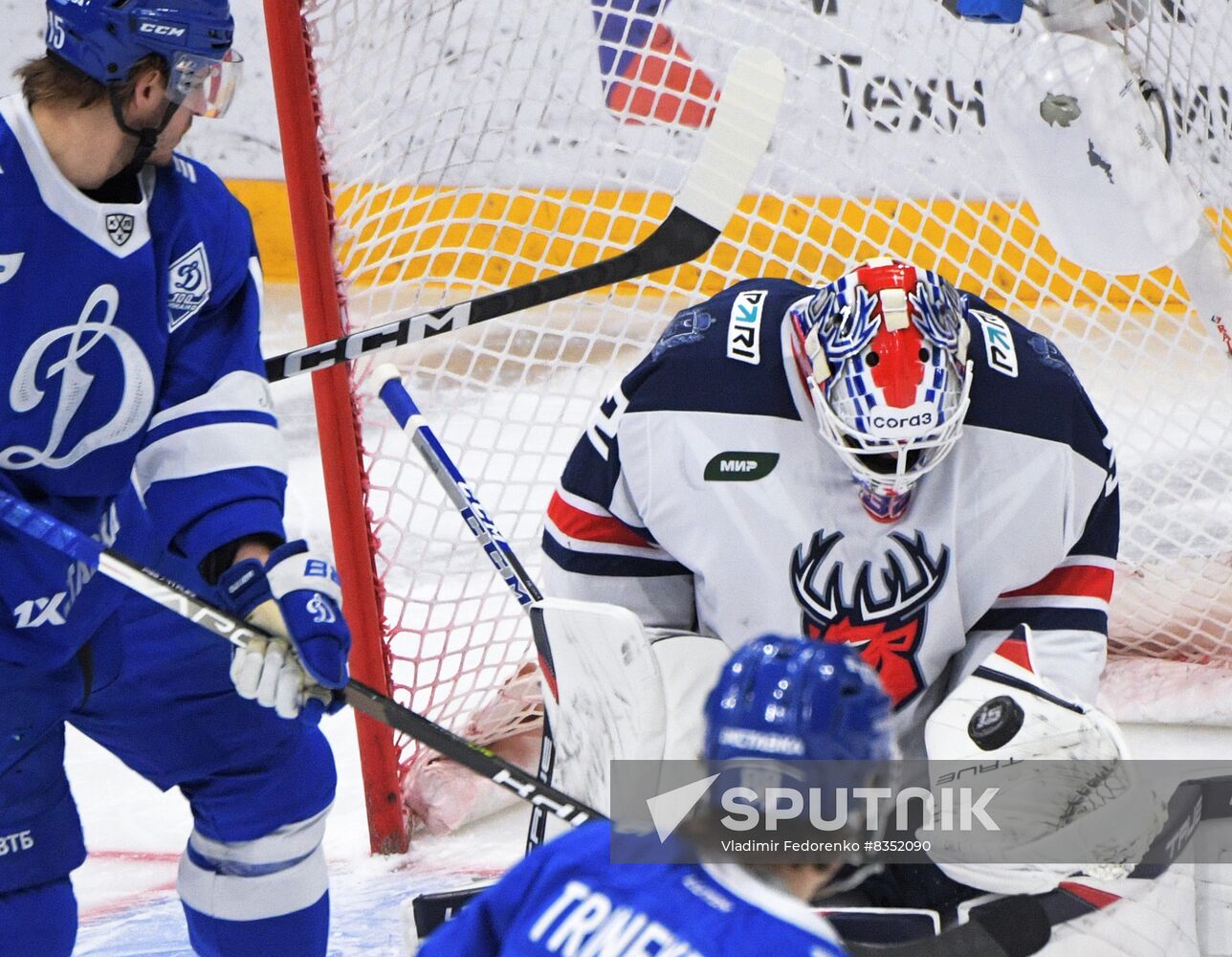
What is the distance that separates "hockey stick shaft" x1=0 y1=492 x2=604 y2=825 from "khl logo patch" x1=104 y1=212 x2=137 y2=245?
280 millimetres

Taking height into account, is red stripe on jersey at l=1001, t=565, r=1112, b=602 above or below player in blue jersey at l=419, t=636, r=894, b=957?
below

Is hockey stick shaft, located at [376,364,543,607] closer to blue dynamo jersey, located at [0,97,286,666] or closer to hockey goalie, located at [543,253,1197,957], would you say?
hockey goalie, located at [543,253,1197,957]

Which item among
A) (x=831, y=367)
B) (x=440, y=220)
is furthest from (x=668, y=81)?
(x=831, y=367)

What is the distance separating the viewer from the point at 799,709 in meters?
1.13

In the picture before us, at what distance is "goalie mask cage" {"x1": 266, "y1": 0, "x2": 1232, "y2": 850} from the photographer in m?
2.56

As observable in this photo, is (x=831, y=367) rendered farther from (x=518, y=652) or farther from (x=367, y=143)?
(x=518, y=652)

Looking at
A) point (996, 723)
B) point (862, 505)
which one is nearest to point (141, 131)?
point (862, 505)

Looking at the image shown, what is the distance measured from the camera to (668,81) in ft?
9.41

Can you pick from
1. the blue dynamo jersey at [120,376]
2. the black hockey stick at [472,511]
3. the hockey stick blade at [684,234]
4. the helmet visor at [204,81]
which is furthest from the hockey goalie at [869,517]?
the helmet visor at [204,81]

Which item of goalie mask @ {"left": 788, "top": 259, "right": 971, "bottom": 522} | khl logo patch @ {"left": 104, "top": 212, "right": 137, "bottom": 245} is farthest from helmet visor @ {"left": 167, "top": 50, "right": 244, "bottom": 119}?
goalie mask @ {"left": 788, "top": 259, "right": 971, "bottom": 522}

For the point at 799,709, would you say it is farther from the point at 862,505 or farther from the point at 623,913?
the point at 862,505

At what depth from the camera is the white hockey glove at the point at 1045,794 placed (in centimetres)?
180

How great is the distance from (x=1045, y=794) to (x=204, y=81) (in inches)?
45.5

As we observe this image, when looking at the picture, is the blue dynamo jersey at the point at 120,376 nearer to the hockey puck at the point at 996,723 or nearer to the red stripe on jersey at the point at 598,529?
the red stripe on jersey at the point at 598,529
